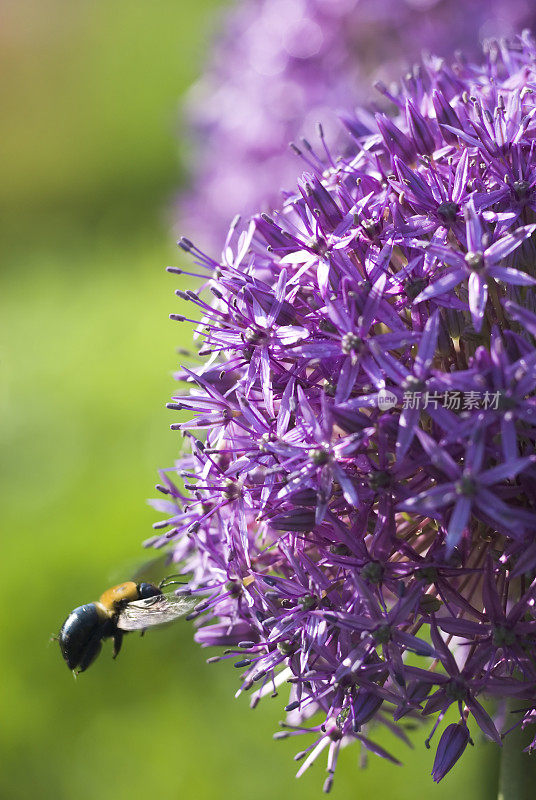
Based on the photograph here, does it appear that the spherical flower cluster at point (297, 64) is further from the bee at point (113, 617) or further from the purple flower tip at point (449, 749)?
the purple flower tip at point (449, 749)

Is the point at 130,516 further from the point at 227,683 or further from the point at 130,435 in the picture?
the point at 227,683

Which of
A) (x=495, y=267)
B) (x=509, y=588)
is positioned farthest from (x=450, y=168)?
(x=509, y=588)

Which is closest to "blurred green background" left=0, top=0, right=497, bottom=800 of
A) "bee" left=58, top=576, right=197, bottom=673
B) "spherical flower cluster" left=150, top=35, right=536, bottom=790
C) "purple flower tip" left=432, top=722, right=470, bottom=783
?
"bee" left=58, top=576, right=197, bottom=673

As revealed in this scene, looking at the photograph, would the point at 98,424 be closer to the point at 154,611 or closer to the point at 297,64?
the point at 297,64

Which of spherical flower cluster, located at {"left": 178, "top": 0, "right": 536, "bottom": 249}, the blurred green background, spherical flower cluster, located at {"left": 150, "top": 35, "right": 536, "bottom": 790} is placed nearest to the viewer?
spherical flower cluster, located at {"left": 150, "top": 35, "right": 536, "bottom": 790}

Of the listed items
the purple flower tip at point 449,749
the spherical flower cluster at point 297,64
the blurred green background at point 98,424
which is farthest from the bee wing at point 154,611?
the spherical flower cluster at point 297,64

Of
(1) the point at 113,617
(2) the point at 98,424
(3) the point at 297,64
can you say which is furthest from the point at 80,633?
(2) the point at 98,424

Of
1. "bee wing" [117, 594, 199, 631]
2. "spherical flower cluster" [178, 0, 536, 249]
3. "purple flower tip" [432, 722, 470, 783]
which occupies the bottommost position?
"purple flower tip" [432, 722, 470, 783]

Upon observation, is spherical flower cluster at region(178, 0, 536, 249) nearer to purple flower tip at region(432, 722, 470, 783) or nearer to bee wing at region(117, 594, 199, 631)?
bee wing at region(117, 594, 199, 631)
